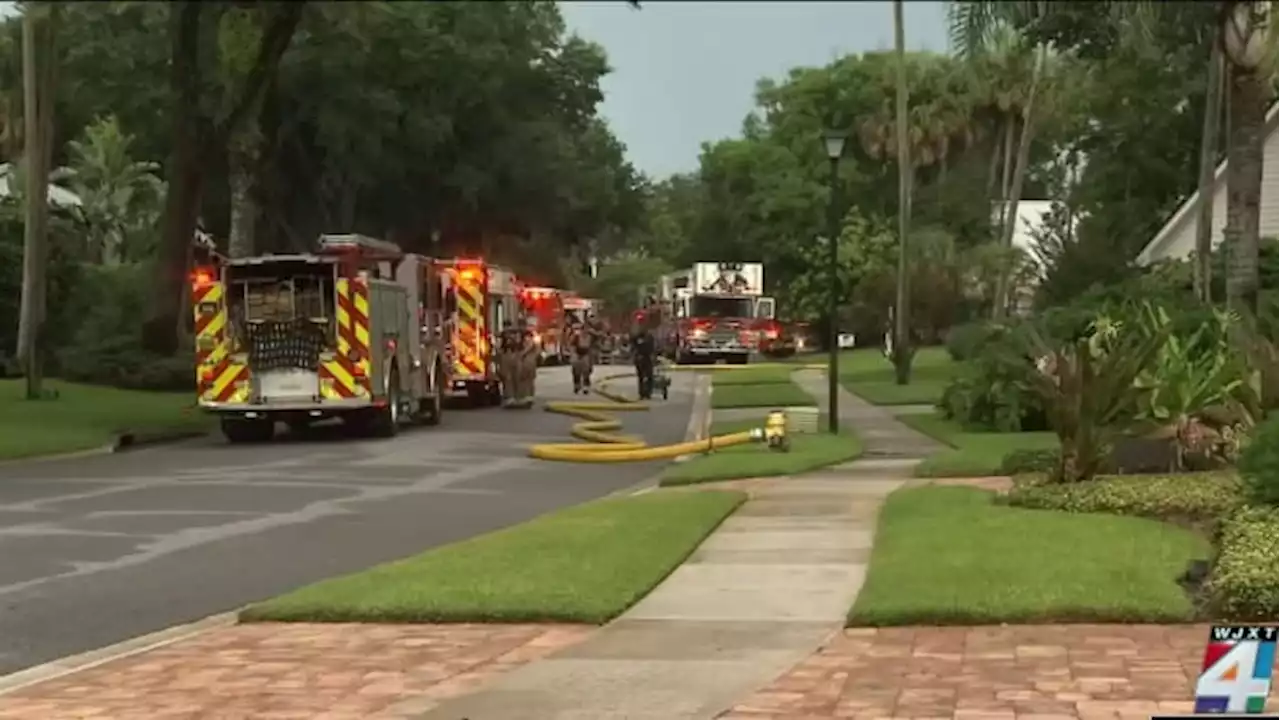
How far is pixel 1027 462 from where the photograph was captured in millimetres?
19328

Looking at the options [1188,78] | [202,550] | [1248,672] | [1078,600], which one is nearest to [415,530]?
[202,550]

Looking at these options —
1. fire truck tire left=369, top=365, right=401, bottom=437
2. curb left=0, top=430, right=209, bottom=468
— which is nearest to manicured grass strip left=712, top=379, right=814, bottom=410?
fire truck tire left=369, top=365, right=401, bottom=437

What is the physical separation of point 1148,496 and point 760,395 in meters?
23.6

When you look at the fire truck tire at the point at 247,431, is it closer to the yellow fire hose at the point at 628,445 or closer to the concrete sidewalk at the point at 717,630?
the yellow fire hose at the point at 628,445

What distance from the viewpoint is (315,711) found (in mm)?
8180

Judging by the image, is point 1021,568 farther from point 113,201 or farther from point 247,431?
point 113,201

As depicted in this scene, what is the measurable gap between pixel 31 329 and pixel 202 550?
21166 mm

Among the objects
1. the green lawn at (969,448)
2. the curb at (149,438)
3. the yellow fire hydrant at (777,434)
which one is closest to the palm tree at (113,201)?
the curb at (149,438)

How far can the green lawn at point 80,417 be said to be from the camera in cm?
2639

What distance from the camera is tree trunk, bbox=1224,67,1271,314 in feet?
75.5

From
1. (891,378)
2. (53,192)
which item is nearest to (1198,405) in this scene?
(891,378)

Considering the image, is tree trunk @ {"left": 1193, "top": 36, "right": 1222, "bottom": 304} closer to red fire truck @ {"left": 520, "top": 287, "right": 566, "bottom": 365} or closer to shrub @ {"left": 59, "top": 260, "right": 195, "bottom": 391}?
shrub @ {"left": 59, "top": 260, "right": 195, "bottom": 391}

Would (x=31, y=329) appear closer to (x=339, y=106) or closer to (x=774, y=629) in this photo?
(x=774, y=629)

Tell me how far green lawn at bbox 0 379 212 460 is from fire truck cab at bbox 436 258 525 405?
17.1 ft
